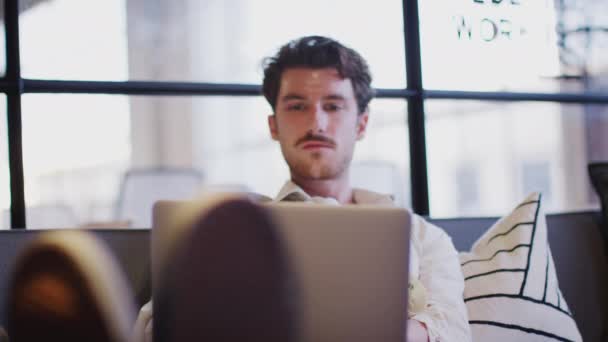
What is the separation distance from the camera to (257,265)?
842 mm

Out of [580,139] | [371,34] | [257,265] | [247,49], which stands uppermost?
[247,49]

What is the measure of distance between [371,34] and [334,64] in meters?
0.89

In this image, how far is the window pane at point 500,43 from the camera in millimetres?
2379

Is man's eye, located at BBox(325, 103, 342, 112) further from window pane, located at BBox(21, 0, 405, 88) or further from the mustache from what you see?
window pane, located at BBox(21, 0, 405, 88)

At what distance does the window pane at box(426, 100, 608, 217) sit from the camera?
4.79 meters

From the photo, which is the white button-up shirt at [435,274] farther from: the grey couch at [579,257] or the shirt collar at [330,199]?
the grey couch at [579,257]

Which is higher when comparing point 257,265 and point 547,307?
point 257,265

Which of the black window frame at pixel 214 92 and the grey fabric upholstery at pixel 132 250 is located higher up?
the black window frame at pixel 214 92

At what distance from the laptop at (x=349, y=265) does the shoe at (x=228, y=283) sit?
0.33 ft

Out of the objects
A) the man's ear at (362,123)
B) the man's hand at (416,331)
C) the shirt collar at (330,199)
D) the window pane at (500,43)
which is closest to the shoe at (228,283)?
the man's hand at (416,331)

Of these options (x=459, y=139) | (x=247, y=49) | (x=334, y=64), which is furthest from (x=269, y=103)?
(x=247, y=49)

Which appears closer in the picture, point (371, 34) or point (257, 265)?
point (257, 265)

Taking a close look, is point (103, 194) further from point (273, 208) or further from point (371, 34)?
point (273, 208)

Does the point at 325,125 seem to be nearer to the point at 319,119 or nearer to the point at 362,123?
the point at 319,119
